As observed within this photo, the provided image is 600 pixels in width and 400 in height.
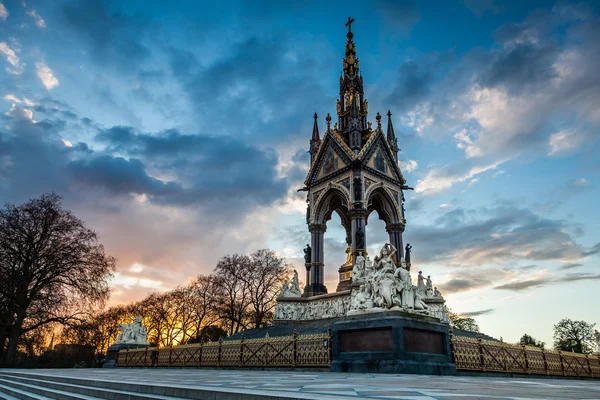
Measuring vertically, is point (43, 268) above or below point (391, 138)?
below

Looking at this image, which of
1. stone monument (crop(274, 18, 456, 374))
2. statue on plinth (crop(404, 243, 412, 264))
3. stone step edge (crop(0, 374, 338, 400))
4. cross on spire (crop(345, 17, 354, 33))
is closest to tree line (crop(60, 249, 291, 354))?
stone monument (crop(274, 18, 456, 374))

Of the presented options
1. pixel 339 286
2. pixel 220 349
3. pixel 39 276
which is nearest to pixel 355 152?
pixel 339 286

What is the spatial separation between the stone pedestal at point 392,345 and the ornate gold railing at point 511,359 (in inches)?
29.1

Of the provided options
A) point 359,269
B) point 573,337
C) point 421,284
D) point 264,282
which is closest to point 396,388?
point 359,269

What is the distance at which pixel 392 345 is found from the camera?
1004cm

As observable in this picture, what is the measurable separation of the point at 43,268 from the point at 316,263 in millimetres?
16885

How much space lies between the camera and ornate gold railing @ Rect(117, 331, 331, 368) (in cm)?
1202

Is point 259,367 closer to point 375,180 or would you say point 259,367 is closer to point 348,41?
point 375,180

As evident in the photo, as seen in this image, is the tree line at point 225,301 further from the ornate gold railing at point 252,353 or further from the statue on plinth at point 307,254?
the ornate gold railing at point 252,353

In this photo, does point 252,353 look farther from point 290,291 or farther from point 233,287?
point 233,287

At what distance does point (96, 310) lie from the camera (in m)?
27.1

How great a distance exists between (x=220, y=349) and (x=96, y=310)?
50.8 feet

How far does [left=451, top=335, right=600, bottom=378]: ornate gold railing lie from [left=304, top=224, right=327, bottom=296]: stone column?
13.3 m

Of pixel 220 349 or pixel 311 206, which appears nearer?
pixel 220 349
